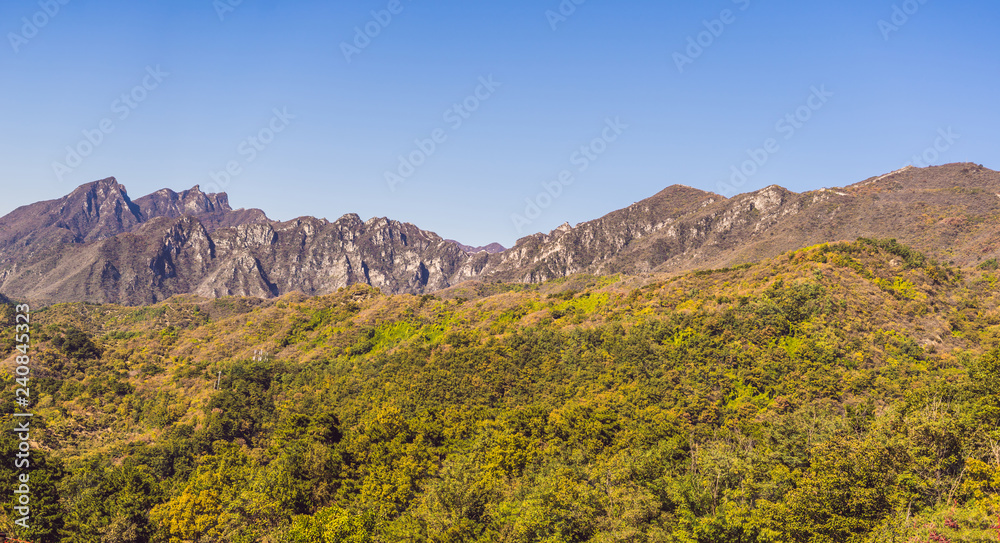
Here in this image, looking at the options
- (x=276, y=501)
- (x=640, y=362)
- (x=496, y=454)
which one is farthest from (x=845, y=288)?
(x=276, y=501)

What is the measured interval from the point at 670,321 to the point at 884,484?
83.6 metres

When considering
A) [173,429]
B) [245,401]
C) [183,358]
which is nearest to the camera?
[173,429]

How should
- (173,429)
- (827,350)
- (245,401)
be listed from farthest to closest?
1. (245,401)
2. (173,429)
3. (827,350)

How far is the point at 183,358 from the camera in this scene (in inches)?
6703

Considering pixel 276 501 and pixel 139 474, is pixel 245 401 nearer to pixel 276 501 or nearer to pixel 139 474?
pixel 139 474

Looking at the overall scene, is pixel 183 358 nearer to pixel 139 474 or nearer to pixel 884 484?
pixel 139 474

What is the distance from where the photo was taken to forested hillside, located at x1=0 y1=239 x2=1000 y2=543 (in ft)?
170

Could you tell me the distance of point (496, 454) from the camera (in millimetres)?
71938

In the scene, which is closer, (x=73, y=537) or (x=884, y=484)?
(x=884, y=484)

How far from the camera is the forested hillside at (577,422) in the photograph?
51.7 m

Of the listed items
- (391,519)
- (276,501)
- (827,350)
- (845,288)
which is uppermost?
(845,288)

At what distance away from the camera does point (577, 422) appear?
A: 271 feet

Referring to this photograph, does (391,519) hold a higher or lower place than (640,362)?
lower

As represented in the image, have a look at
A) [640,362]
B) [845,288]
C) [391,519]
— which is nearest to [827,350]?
[845,288]
